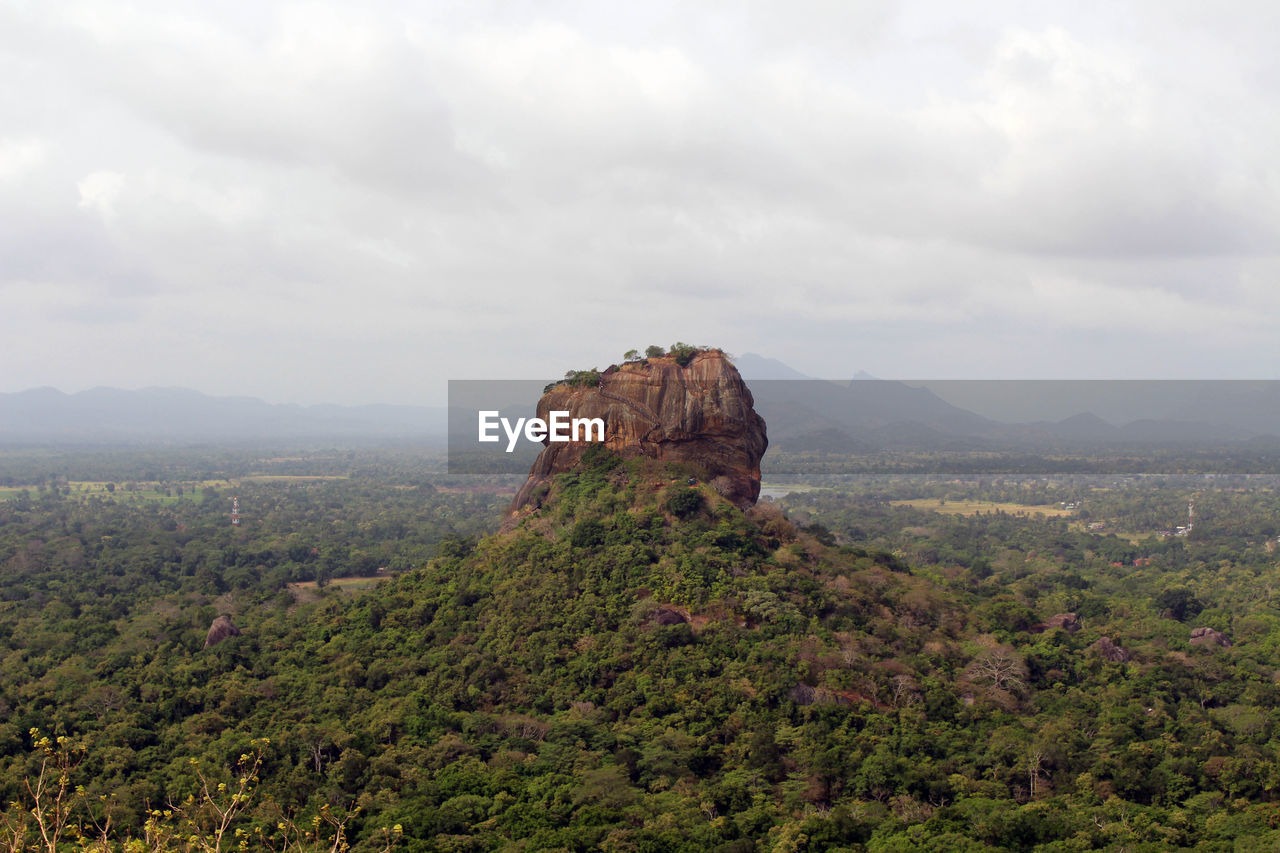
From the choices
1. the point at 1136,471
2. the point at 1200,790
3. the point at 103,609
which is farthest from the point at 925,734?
the point at 1136,471

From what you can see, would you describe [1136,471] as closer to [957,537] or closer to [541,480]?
[957,537]

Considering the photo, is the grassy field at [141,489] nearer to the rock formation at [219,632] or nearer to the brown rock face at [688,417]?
the rock formation at [219,632]

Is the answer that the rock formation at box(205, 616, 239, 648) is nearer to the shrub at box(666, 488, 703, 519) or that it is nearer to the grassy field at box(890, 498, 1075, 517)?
the shrub at box(666, 488, 703, 519)

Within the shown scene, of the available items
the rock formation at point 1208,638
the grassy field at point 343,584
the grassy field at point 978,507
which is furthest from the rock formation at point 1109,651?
the grassy field at point 978,507

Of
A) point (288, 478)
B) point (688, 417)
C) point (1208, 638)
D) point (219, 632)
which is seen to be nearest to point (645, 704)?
point (688, 417)

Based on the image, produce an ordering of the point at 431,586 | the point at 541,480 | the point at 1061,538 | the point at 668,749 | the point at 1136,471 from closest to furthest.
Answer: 1. the point at 668,749
2. the point at 431,586
3. the point at 541,480
4. the point at 1061,538
5. the point at 1136,471

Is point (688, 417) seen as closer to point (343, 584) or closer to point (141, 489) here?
point (343, 584)
